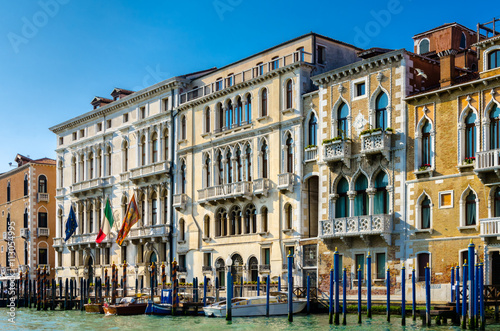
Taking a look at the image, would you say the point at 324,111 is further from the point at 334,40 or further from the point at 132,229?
the point at 132,229

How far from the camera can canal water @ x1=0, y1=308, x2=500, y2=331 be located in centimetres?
2730

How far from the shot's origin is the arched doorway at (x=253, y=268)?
38969 millimetres

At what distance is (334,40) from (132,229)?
17.5 m

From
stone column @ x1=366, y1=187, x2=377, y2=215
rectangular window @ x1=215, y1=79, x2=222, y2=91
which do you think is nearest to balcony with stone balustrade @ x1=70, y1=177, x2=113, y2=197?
rectangular window @ x1=215, y1=79, x2=222, y2=91

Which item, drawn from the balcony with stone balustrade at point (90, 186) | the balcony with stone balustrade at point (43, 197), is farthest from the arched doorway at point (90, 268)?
the balcony with stone balustrade at point (43, 197)

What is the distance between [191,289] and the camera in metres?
40.7

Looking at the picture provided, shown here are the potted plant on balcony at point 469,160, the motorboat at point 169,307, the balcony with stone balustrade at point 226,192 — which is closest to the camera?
the potted plant on balcony at point 469,160

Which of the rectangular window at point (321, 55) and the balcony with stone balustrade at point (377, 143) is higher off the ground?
the rectangular window at point (321, 55)

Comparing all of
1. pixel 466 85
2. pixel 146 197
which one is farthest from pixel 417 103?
pixel 146 197

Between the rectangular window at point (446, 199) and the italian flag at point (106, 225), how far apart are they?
22347 mm

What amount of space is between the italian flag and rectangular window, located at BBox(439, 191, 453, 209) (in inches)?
880

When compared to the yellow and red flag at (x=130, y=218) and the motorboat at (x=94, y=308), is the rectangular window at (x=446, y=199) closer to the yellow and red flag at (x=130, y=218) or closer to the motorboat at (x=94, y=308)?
the motorboat at (x=94, y=308)

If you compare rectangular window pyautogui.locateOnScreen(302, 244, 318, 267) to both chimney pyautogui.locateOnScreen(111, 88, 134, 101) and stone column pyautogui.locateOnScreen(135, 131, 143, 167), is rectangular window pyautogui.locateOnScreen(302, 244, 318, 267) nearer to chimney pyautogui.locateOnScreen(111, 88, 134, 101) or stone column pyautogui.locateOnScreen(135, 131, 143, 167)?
stone column pyautogui.locateOnScreen(135, 131, 143, 167)

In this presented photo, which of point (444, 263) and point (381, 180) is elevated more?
point (381, 180)
